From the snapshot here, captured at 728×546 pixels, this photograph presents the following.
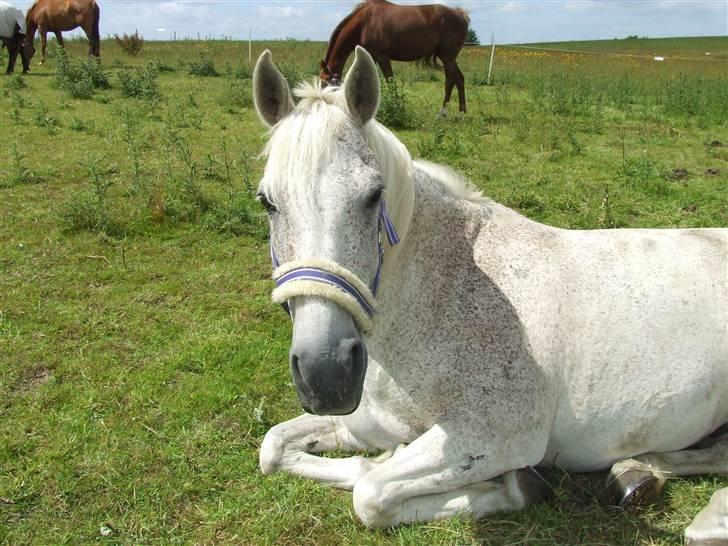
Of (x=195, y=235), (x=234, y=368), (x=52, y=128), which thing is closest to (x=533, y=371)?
(x=234, y=368)

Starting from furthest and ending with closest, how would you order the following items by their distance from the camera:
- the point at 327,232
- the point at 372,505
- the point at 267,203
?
the point at 372,505
the point at 267,203
the point at 327,232

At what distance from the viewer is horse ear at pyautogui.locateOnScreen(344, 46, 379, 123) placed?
7.02 feet

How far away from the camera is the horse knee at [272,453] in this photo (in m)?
2.90

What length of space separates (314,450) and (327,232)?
4.96 ft

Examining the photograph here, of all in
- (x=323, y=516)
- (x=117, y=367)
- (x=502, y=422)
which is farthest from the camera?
(x=117, y=367)

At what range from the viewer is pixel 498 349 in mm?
2551

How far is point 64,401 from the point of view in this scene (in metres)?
3.52

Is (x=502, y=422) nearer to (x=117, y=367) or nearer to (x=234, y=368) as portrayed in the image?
(x=234, y=368)

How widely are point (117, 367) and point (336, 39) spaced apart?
31.4 ft

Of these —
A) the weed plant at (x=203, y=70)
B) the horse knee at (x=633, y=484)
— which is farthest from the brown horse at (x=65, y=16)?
the horse knee at (x=633, y=484)

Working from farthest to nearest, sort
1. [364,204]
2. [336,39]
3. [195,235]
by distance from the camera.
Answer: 1. [336,39]
2. [195,235]
3. [364,204]

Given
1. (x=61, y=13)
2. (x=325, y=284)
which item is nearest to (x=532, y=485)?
(x=325, y=284)

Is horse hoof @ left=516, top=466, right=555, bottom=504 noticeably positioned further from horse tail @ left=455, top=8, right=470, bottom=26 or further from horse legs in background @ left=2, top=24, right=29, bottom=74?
horse legs in background @ left=2, top=24, right=29, bottom=74

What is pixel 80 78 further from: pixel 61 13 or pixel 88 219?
pixel 88 219
